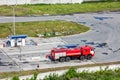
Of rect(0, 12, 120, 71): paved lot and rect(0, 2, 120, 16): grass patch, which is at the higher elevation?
rect(0, 2, 120, 16): grass patch

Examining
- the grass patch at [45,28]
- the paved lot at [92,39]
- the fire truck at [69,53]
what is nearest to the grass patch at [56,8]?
the paved lot at [92,39]

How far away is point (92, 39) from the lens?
51281mm

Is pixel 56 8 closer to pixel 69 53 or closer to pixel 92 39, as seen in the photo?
pixel 92 39

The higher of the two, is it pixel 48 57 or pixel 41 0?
pixel 41 0

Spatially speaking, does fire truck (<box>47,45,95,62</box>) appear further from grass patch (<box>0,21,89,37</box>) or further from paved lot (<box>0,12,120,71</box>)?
grass patch (<box>0,21,89,37</box>)

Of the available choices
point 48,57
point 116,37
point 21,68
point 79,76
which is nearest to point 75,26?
point 116,37

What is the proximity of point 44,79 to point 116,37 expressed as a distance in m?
21.6

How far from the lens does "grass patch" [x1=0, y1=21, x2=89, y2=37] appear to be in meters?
52.3

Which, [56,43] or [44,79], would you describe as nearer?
[44,79]

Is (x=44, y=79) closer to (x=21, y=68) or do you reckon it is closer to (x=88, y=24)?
(x=21, y=68)

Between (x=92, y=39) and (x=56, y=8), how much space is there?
17.8 m

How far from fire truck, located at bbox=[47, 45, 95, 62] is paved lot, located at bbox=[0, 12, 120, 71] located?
0.89 metres

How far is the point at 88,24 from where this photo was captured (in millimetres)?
59062

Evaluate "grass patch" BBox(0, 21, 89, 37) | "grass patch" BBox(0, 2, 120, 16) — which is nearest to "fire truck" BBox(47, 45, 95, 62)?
"grass patch" BBox(0, 21, 89, 37)
